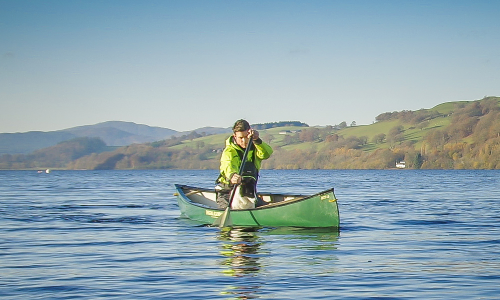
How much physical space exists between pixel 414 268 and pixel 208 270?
3578 millimetres

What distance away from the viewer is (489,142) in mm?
177000

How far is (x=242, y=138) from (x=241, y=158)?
63 centimetres

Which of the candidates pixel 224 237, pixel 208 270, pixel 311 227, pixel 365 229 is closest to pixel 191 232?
pixel 224 237

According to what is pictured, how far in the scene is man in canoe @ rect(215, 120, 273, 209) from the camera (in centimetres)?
1741

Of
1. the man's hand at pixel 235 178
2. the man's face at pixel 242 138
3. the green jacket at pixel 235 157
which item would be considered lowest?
the man's hand at pixel 235 178

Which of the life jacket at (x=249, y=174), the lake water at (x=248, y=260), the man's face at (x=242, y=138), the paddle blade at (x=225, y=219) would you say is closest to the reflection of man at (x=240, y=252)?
the lake water at (x=248, y=260)

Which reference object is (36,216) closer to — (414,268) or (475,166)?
(414,268)

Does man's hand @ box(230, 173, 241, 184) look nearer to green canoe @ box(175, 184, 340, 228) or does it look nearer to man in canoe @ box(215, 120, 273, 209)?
man in canoe @ box(215, 120, 273, 209)

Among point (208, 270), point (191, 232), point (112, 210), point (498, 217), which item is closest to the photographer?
point (208, 270)

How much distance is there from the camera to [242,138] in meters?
17.7

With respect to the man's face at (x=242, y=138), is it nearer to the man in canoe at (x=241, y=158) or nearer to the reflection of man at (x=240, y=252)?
the man in canoe at (x=241, y=158)

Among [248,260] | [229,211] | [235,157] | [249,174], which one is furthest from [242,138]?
[248,260]

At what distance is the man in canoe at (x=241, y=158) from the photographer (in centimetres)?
1741

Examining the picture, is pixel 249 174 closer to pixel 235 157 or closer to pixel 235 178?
pixel 235 157
